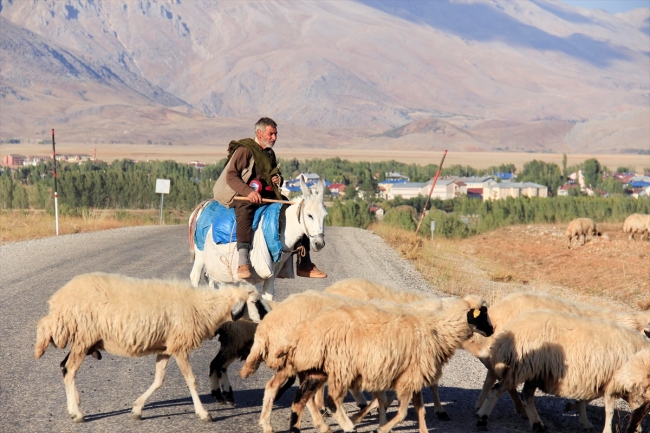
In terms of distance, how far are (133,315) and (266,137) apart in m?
3.73

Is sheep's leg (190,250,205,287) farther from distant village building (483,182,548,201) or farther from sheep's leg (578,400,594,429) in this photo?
distant village building (483,182,548,201)

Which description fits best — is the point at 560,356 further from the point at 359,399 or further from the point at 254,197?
the point at 254,197

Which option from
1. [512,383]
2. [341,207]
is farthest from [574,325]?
[341,207]

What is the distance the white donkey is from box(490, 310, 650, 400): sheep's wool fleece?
9.47 feet

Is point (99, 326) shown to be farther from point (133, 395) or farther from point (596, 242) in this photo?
point (596, 242)

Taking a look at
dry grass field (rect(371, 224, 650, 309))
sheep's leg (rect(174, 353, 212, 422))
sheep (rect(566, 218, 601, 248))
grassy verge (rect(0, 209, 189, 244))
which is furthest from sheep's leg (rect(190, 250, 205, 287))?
sheep (rect(566, 218, 601, 248))

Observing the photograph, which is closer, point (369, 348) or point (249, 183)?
point (369, 348)

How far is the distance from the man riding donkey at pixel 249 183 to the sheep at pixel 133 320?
193 cm

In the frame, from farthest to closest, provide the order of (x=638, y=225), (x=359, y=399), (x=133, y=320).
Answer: (x=638, y=225), (x=359, y=399), (x=133, y=320)

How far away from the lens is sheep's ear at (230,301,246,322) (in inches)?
374

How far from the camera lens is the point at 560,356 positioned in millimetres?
9359

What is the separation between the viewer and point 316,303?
361 inches

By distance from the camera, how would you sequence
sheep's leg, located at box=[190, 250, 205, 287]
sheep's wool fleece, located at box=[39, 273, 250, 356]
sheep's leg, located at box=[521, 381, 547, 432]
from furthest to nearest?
sheep's leg, located at box=[190, 250, 205, 287] → sheep's leg, located at box=[521, 381, 547, 432] → sheep's wool fleece, located at box=[39, 273, 250, 356]

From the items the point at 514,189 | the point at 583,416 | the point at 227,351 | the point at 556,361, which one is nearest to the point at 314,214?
the point at 227,351
